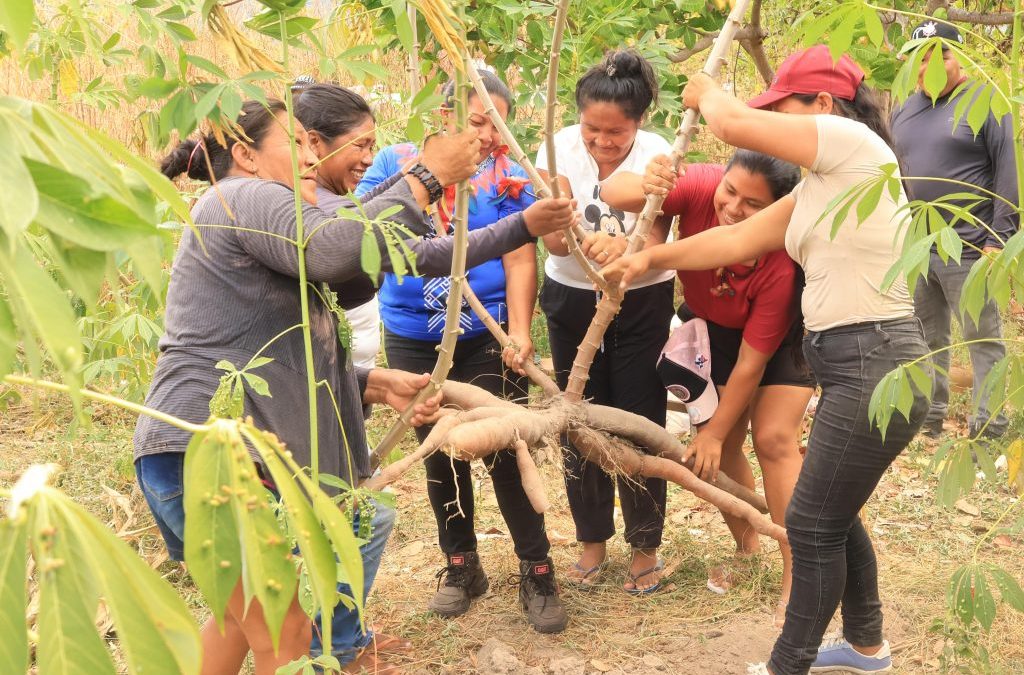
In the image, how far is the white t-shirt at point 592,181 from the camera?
285cm

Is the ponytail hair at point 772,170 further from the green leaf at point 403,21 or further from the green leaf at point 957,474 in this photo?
the green leaf at point 403,21

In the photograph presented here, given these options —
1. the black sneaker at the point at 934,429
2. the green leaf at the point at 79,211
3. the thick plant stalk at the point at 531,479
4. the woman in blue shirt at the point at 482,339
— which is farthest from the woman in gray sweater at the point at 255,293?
the black sneaker at the point at 934,429

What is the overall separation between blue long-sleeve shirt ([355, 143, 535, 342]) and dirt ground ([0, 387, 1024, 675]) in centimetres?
63

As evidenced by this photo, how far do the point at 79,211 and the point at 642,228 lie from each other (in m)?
1.97

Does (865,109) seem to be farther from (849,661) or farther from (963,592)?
(849,661)

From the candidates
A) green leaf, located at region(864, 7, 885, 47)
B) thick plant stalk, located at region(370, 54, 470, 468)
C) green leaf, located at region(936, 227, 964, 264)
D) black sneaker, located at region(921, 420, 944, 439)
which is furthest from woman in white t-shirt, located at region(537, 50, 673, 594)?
black sneaker, located at region(921, 420, 944, 439)

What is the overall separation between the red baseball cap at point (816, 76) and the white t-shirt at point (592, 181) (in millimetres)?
545

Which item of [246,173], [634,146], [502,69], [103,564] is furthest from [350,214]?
[502,69]

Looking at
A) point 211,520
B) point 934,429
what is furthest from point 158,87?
point 934,429

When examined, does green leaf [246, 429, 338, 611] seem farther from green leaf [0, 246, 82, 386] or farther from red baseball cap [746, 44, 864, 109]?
red baseball cap [746, 44, 864, 109]

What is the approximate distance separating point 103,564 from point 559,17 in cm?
155

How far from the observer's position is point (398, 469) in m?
2.12

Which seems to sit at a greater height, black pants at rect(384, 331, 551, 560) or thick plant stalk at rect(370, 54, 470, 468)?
thick plant stalk at rect(370, 54, 470, 468)

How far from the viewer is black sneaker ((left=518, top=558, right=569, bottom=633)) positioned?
9.74 ft
